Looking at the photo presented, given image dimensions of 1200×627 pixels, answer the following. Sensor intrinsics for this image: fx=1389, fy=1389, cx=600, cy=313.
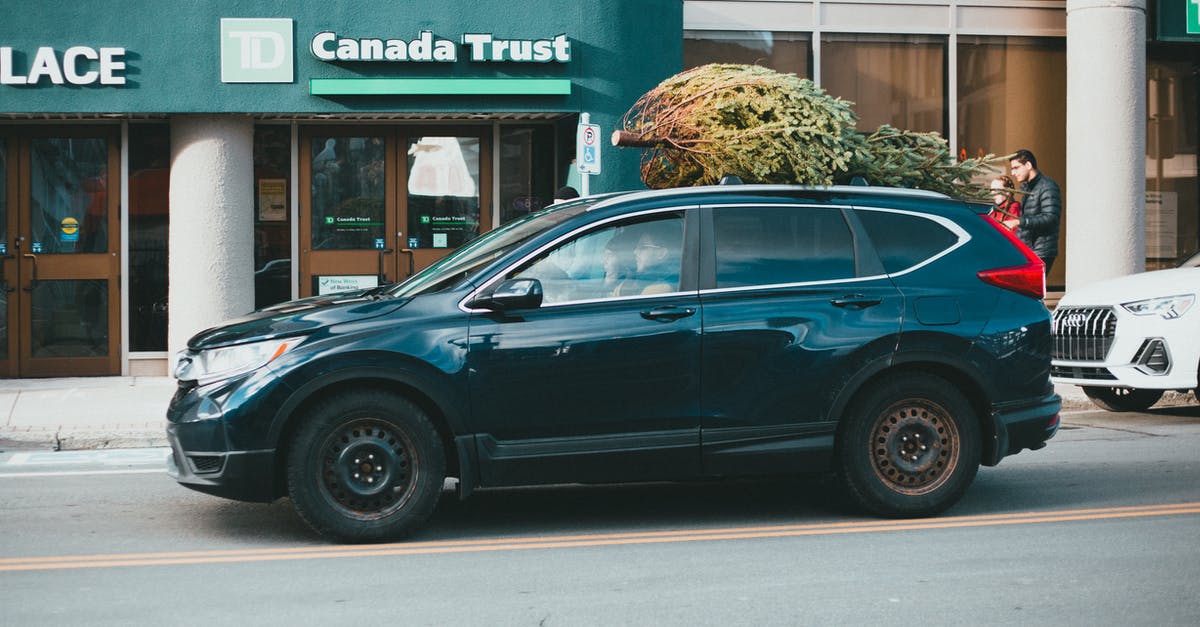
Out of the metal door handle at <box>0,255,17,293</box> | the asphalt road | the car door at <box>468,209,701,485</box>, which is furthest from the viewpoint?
the metal door handle at <box>0,255,17,293</box>

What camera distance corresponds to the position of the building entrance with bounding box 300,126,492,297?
1530cm

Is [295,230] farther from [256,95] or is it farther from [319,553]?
[319,553]

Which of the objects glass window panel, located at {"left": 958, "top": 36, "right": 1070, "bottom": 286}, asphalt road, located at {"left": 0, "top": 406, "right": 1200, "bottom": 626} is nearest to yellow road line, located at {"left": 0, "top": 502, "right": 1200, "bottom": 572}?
asphalt road, located at {"left": 0, "top": 406, "right": 1200, "bottom": 626}

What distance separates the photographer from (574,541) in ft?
22.5

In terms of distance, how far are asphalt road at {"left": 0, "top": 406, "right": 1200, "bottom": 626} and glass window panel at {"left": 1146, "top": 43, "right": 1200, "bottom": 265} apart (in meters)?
9.17

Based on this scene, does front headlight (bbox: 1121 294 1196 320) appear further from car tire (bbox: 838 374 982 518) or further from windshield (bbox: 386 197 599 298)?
windshield (bbox: 386 197 599 298)

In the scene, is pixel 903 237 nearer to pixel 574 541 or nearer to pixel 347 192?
pixel 574 541

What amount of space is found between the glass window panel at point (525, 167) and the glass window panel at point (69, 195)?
14.2 ft

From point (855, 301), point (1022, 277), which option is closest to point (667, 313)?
point (855, 301)

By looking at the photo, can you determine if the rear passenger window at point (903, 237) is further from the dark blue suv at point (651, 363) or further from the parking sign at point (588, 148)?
the parking sign at point (588, 148)

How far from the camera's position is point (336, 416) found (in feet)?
21.6

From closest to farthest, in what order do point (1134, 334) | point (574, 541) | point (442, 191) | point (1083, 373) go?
point (574, 541) < point (1134, 334) < point (1083, 373) < point (442, 191)

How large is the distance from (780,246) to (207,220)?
877 cm

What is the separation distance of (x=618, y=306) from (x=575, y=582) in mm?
1487
